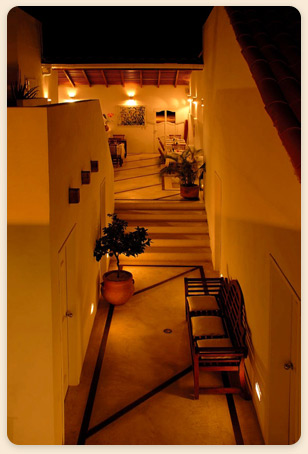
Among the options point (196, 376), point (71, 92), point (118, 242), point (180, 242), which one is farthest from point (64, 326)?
point (71, 92)

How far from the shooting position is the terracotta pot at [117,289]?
873cm

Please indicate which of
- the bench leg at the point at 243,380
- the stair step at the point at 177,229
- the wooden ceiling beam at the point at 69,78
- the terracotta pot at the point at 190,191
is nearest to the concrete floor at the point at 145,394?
the bench leg at the point at 243,380

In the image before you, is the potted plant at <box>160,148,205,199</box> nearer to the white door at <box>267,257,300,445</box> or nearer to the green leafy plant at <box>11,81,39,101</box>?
the green leafy plant at <box>11,81,39,101</box>

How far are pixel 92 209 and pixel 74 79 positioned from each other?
12.4 metres

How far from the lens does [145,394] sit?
6242 millimetres

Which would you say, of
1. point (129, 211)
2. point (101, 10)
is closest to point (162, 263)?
point (129, 211)

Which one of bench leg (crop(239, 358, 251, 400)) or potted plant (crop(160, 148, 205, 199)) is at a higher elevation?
potted plant (crop(160, 148, 205, 199))

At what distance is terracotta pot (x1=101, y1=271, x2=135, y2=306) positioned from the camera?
8727 millimetres

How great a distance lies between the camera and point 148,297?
927 cm

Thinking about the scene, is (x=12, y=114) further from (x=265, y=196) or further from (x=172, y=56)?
(x=172, y=56)

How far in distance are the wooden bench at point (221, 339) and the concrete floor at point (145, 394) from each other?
0.27 m

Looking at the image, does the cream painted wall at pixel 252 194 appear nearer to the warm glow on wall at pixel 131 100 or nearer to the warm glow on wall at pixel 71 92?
the warm glow on wall at pixel 131 100

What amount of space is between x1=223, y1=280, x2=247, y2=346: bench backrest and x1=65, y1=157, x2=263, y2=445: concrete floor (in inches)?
28.5

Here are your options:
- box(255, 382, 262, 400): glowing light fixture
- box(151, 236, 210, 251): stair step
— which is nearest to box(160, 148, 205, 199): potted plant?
box(151, 236, 210, 251): stair step
